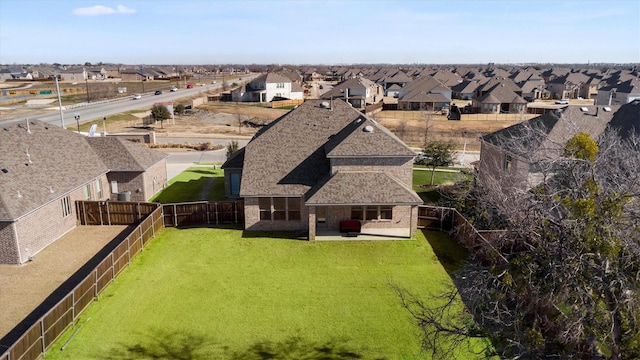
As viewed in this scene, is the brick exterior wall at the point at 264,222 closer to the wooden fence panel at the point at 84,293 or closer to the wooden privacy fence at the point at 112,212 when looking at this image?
the wooden privacy fence at the point at 112,212

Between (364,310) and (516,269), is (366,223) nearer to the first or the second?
(364,310)

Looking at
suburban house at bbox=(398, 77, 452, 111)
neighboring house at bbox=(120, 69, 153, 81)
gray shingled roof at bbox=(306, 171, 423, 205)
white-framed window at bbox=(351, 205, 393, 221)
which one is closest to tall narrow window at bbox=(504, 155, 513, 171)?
gray shingled roof at bbox=(306, 171, 423, 205)

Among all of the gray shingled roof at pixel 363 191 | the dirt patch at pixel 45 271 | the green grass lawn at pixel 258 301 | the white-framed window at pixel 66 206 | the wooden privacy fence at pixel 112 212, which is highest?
the gray shingled roof at pixel 363 191

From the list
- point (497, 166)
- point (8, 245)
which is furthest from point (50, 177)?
point (497, 166)

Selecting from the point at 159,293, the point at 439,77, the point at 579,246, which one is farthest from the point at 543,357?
the point at 439,77

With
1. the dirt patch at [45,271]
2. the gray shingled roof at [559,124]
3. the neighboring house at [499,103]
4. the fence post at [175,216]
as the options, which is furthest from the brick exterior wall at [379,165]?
the neighboring house at [499,103]
